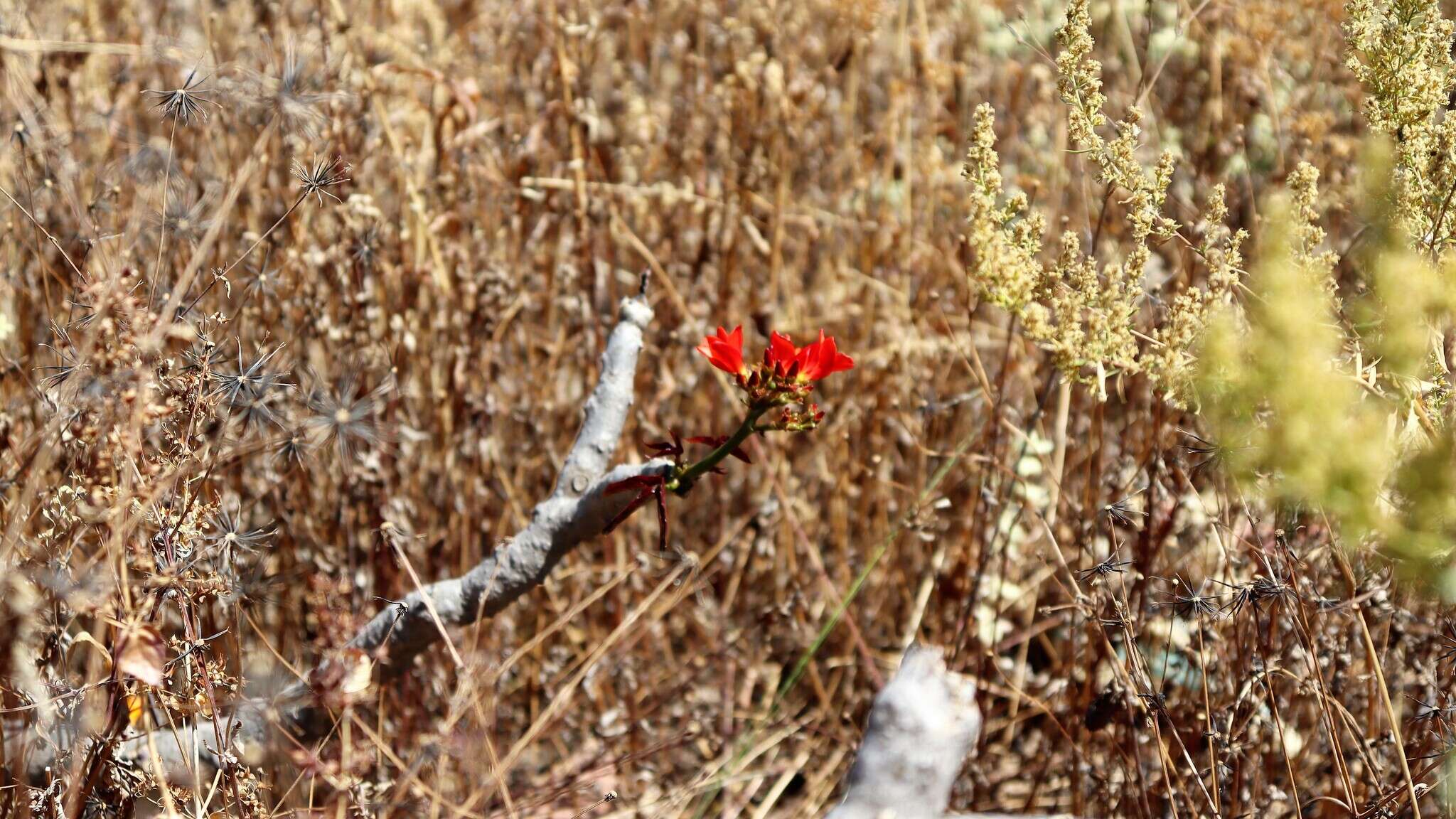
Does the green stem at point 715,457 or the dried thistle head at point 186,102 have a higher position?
the dried thistle head at point 186,102

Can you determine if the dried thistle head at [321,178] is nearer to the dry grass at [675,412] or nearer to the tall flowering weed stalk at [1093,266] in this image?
the dry grass at [675,412]

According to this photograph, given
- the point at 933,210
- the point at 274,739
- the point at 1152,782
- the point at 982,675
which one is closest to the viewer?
the point at 274,739

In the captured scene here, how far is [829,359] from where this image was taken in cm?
103

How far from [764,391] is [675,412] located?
116 centimetres

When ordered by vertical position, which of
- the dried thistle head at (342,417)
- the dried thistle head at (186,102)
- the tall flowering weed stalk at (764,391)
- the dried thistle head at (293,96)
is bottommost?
the dried thistle head at (342,417)

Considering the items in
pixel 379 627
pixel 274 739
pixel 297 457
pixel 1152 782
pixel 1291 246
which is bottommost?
pixel 1152 782

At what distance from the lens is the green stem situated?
39.2 inches

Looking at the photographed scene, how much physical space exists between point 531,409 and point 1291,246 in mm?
1269

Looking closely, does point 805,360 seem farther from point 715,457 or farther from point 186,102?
point 186,102

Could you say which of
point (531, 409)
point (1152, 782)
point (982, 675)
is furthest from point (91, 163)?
point (1152, 782)

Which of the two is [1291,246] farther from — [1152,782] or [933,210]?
[933,210]

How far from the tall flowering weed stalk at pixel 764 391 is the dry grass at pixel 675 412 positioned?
33 cm

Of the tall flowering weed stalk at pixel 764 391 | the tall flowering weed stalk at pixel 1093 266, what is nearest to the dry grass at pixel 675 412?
the tall flowering weed stalk at pixel 1093 266

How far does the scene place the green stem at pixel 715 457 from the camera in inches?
39.2
